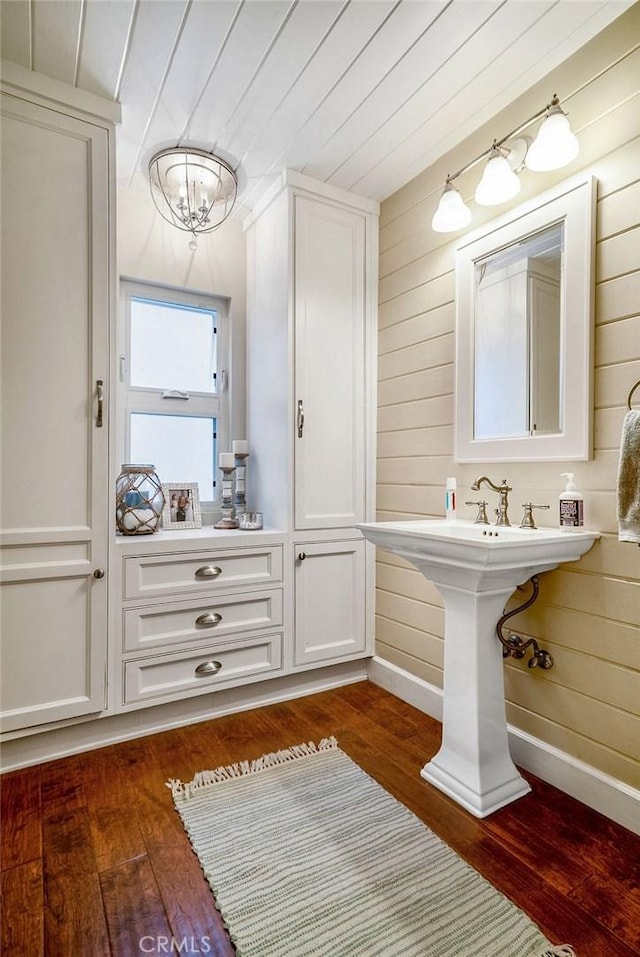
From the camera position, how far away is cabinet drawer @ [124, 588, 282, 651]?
195cm

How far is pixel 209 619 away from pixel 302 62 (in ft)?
6.96

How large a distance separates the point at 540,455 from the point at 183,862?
1656 millimetres

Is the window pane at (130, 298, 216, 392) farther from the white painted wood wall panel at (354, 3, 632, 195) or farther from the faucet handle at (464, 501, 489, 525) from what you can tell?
the faucet handle at (464, 501, 489, 525)

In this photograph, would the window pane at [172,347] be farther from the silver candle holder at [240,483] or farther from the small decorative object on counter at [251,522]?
the small decorative object on counter at [251,522]

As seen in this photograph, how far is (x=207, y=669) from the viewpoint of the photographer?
2.07 metres

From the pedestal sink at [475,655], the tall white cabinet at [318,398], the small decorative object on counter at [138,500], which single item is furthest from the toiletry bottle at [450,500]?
the small decorative object on counter at [138,500]

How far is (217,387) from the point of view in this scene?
8.88ft

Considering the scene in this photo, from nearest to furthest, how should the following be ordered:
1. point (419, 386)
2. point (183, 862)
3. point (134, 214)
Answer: point (183, 862), point (419, 386), point (134, 214)

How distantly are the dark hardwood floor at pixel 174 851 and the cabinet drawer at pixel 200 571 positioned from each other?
1.98 ft

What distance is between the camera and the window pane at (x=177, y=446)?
2518 mm

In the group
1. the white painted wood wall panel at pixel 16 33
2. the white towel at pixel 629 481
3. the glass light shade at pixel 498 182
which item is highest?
the white painted wood wall panel at pixel 16 33

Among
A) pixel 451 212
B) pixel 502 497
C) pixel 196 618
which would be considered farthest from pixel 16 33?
pixel 502 497

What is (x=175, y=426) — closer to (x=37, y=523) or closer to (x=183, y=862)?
(x=37, y=523)

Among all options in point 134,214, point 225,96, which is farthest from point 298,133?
point 134,214
